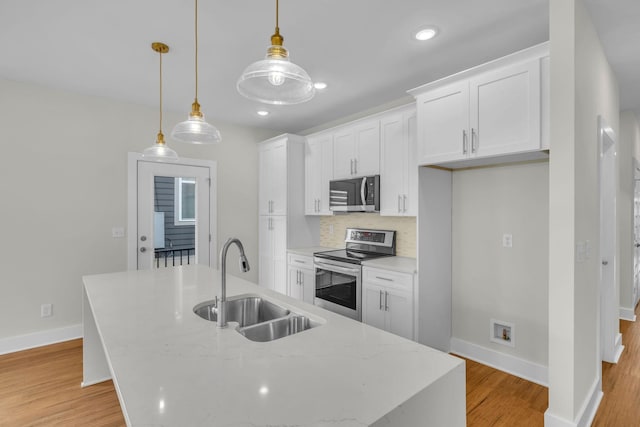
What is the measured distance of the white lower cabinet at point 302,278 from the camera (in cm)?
387

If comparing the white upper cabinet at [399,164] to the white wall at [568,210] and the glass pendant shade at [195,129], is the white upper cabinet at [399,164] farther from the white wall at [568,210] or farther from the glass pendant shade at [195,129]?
the glass pendant shade at [195,129]

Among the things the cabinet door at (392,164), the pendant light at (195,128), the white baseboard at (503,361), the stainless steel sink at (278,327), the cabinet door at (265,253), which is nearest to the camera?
the stainless steel sink at (278,327)

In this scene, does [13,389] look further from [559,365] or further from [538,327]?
[538,327]

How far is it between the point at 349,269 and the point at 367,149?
4.21ft

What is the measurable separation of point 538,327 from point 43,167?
4.85 meters

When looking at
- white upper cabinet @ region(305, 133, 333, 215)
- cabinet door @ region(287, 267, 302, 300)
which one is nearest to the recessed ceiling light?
white upper cabinet @ region(305, 133, 333, 215)

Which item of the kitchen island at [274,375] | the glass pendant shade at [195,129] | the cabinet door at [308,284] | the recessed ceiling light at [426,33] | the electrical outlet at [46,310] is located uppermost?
Answer: the recessed ceiling light at [426,33]

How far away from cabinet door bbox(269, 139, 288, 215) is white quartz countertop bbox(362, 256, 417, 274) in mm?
1515

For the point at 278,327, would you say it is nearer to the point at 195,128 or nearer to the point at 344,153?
the point at 195,128

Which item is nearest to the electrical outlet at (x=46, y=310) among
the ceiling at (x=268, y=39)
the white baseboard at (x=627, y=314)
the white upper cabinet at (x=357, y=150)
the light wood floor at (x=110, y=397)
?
the light wood floor at (x=110, y=397)

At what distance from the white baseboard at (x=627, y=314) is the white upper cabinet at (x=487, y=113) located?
10.5ft

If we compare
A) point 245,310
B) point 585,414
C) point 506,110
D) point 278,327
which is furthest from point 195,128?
point 585,414

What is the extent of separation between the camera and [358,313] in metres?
3.25

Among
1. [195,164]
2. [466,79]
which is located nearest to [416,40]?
[466,79]
